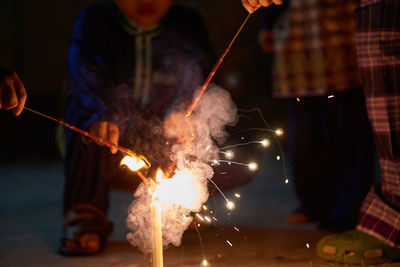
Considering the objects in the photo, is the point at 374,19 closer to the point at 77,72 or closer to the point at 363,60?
the point at 363,60

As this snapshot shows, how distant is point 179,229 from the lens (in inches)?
72.8

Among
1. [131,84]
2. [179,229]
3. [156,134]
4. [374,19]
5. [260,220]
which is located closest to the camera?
[179,229]

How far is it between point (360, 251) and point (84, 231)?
Answer: 3.57 ft

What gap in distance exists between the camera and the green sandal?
Result: 6.27 feet

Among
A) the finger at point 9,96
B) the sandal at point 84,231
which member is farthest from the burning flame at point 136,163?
the sandal at point 84,231

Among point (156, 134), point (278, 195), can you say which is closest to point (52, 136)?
point (278, 195)

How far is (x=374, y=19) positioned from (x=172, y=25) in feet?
3.32

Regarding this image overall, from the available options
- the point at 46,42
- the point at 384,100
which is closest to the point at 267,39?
the point at 384,100

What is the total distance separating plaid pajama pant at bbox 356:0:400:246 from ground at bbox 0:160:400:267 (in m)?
0.26

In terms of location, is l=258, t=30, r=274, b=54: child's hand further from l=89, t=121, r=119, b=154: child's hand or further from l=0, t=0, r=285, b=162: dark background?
l=0, t=0, r=285, b=162: dark background

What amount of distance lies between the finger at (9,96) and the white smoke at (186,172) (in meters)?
0.49

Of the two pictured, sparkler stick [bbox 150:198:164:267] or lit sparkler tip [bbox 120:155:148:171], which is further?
lit sparkler tip [bbox 120:155:148:171]

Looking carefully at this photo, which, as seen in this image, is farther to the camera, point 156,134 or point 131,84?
point 131,84

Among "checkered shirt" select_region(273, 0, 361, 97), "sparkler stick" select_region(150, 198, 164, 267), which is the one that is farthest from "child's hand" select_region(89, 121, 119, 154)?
"checkered shirt" select_region(273, 0, 361, 97)
